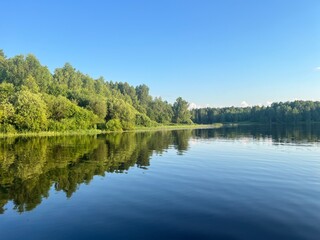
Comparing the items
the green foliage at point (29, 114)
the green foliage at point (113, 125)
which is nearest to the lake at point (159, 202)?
the green foliage at point (29, 114)

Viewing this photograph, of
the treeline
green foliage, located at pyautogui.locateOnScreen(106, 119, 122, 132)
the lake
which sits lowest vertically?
the lake

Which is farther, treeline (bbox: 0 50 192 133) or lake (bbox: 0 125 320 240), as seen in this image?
treeline (bbox: 0 50 192 133)

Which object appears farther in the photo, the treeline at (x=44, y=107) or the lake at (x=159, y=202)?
the treeline at (x=44, y=107)

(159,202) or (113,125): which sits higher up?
(113,125)

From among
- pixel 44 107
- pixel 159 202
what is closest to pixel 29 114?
pixel 44 107

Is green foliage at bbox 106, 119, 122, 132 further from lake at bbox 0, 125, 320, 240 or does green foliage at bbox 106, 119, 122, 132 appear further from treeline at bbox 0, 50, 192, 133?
lake at bbox 0, 125, 320, 240

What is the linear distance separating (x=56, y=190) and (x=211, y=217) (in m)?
12.6

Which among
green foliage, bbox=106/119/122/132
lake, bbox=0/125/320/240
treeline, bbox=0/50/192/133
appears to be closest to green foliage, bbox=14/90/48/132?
treeline, bbox=0/50/192/133

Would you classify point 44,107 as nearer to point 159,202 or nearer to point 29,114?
point 29,114

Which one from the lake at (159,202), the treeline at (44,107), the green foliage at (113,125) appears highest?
the treeline at (44,107)

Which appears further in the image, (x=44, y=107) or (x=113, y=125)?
(x=113, y=125)

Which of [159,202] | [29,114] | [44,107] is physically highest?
[44,107]

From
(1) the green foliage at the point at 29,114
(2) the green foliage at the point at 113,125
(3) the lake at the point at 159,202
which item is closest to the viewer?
(3) the lake at the point at 159,202

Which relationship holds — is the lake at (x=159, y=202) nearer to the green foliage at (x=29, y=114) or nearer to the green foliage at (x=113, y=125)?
the green foliage at (x=29, y=114)
